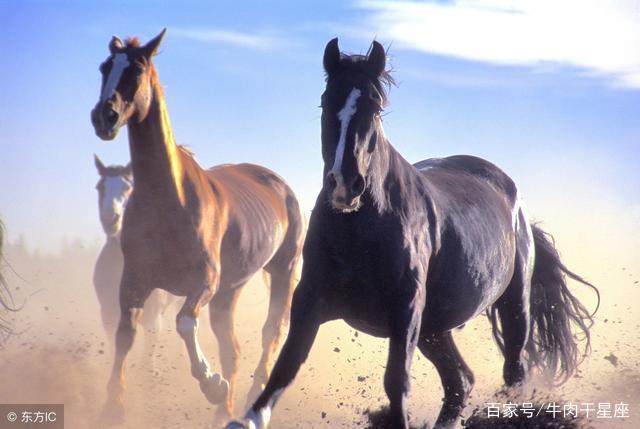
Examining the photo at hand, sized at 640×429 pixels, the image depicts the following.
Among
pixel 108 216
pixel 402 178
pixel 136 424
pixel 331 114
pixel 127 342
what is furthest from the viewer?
pixel 108 216

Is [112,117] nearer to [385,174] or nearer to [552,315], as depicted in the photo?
[385,174]

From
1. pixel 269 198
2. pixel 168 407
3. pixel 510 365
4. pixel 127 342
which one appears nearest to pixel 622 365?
pixel 510 365

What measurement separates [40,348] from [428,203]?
6025 millimetres

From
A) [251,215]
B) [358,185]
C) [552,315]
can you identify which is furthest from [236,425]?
[251,215]

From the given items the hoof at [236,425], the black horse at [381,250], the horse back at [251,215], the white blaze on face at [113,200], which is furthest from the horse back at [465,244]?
the white blaze on face at [113,200]

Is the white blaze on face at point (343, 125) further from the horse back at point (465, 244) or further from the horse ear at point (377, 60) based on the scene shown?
the horse back at point (465, 244)

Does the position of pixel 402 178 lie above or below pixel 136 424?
above

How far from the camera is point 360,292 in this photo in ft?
15.6

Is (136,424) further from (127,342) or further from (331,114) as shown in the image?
(331,114)

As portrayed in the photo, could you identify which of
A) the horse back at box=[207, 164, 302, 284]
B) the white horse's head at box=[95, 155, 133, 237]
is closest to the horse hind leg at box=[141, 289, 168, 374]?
the white horse's head at box=[95, 155, 133, 237]

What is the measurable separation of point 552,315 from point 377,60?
3624 millimetres

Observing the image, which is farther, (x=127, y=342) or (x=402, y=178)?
(x=127, y=342)

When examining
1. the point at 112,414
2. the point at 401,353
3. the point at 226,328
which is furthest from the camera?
the point at 226,328

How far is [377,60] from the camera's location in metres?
4.71
